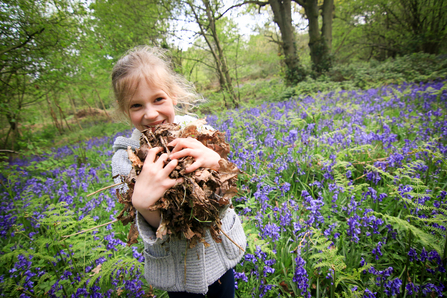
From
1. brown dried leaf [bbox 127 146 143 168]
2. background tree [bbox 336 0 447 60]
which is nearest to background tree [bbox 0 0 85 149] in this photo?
brown dried leaf [bbox 127 146 143 168]

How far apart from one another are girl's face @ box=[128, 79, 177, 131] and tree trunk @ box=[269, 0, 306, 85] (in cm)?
1102

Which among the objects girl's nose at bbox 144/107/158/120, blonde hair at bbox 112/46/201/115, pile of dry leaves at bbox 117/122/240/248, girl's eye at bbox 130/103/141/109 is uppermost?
blonde hair at bbox 112/46/201/115

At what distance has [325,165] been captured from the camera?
2.40 metres

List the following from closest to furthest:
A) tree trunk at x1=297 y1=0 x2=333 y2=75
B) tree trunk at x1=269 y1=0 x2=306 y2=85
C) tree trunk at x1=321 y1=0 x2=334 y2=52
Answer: tree trunk at x1=269 y1=0 x2=306 y2=85 < tree trunk at x1=297 y1=0 x2=333 y2=75 < tree trunk at x1=321 y1=0 x2=334 y2=52

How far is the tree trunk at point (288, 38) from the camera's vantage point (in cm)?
1019

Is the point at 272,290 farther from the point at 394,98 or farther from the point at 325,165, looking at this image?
the point at 394,98

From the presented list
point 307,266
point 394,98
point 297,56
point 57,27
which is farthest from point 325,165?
point 297,56

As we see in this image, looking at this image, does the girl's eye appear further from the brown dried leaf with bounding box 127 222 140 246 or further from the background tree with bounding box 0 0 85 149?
the background tree with bounding box 0 0 85 149

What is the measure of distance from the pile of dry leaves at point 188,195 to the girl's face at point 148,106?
0.26m

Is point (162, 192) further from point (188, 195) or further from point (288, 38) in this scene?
point (288, 38)

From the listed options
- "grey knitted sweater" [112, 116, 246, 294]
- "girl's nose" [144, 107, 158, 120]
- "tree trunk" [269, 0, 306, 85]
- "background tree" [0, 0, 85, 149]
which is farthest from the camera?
"tree trunk" [269, 0, 306, 85]

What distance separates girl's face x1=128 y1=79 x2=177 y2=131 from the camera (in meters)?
1.26

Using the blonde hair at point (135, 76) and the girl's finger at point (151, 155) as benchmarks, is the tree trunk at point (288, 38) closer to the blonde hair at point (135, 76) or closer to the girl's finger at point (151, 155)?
the blonde hair at point (135, 76)

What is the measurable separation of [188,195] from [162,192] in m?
0.12
